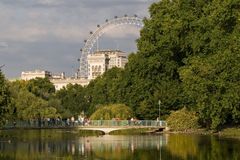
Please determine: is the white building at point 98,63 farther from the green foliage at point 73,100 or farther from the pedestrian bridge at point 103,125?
the pedestrian bridge at point 103,125

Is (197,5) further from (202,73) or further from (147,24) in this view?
(202,73)

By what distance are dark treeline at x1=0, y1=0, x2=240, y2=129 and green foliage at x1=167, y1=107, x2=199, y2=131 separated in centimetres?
66

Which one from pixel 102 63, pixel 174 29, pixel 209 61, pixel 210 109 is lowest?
pixel 210 109

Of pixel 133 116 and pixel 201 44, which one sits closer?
pixel 201 44

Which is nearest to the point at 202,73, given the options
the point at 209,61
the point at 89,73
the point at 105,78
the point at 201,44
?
the point at 209,61

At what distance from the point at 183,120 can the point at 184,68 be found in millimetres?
4763

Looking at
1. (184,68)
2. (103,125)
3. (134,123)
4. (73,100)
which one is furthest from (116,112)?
(73,100)

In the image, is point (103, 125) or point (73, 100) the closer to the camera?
point (103, 125)

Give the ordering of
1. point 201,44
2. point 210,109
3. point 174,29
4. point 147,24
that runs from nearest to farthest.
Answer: point 210,109
point 201,44
point 174,29
point 147,24

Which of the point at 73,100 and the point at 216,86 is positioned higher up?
the point at 73,100

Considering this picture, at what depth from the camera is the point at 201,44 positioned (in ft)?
186

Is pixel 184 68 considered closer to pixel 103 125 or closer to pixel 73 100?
pixel 103 125

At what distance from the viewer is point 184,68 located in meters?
56.7

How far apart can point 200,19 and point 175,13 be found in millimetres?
4460
